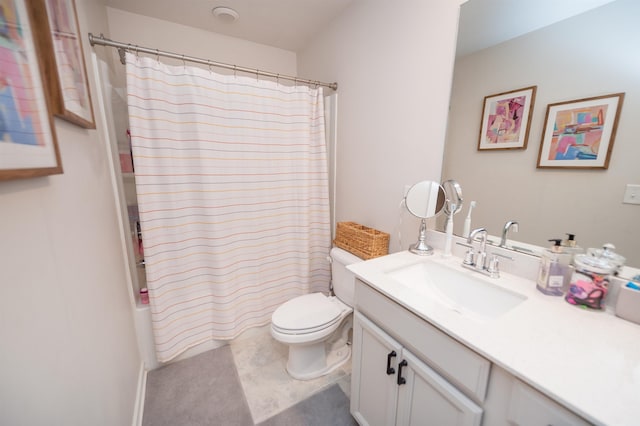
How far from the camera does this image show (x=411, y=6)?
128 centimetres

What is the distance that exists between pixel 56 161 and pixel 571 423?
1317 millimetres

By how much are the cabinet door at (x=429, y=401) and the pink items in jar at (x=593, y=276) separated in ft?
1.69

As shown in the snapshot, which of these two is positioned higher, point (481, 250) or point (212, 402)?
point (481, 250)

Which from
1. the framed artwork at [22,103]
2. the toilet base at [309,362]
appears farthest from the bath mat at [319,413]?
the framed artwork at [22,103]

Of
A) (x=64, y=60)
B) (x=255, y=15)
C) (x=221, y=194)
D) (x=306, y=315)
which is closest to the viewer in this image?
(x=64, y=60)

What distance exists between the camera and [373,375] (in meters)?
1.05

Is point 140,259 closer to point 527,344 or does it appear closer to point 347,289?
point 347,289

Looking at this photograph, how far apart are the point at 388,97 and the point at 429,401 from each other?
1497mm

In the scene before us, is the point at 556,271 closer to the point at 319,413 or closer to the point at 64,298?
the point at 319,413

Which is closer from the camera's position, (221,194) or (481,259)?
(481,259)

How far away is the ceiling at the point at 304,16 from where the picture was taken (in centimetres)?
A: 91

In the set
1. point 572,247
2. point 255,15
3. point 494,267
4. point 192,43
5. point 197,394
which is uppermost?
point 255,15

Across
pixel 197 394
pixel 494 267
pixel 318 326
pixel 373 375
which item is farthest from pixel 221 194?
pixel 494 267

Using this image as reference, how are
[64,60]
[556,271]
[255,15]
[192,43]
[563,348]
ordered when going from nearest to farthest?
[563,348] → [64,60] → [556,271] → [255,15] → [192,43]
